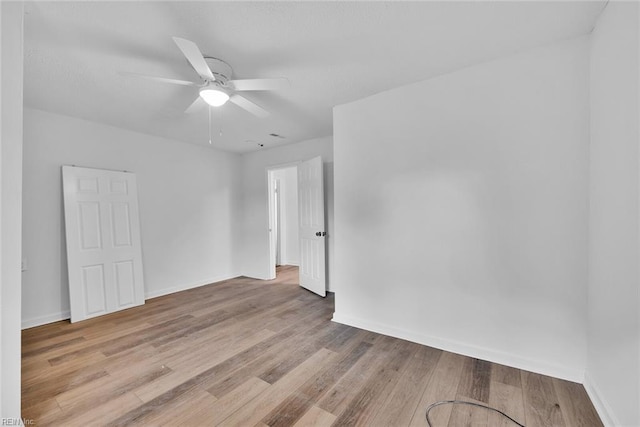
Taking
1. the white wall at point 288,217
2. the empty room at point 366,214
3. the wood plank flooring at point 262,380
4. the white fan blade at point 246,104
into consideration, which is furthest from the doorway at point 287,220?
the white fan blade at point 246,104

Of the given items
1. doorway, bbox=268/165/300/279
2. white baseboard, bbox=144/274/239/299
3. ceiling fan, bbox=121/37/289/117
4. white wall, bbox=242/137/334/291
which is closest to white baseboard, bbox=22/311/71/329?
white baseboard, bbox=144/274/239/299

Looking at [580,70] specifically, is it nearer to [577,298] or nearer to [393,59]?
[393,59]

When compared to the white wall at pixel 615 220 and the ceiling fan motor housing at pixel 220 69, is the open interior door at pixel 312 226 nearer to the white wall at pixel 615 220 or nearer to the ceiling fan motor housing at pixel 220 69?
the ceiling fan motor housing at pixel 220 69

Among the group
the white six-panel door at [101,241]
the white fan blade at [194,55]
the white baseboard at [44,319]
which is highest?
the white fan blade at [194,55]

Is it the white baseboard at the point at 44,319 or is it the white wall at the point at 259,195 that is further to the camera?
the white wall at the point at 259,195

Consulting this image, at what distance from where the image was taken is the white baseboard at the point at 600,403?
1.47 m

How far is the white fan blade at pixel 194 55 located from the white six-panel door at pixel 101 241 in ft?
8.47

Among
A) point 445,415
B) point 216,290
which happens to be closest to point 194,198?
point 216,290

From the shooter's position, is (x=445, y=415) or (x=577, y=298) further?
(x=577, y=298)

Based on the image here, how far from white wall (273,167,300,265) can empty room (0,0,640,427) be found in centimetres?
296

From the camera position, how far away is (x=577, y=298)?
1874mm

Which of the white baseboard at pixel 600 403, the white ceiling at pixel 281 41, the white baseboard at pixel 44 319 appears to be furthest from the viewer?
the white baseboard at pixel 44 319

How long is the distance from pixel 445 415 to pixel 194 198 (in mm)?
4384

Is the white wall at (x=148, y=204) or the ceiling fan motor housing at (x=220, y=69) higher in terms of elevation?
the ceiling fan motor housing at (x=220, y=69)
